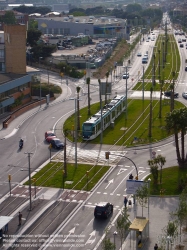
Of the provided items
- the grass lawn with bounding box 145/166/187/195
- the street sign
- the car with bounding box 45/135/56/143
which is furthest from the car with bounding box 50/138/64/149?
the street sign

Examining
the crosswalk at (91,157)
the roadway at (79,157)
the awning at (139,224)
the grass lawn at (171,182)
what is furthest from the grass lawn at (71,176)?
the awning at (139,224)

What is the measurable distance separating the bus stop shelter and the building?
53.3 meters

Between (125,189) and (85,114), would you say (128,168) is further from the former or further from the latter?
(85,114)

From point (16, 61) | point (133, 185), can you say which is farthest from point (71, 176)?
point (16, 61)

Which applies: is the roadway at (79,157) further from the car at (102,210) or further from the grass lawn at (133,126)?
the grass lawn at (133,126)

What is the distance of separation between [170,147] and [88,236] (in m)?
26.7

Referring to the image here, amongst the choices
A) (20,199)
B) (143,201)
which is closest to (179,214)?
(143,201)

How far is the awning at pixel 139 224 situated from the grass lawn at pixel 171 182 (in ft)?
32.1

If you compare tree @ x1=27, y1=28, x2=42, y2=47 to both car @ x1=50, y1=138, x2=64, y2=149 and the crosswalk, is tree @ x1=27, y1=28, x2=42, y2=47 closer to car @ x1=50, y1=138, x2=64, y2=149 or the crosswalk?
car @ x1=50, y1=138, x2=64, y2=149

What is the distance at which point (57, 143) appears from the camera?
6969cm

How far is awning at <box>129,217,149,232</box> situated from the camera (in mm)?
43688

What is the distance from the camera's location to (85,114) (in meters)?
87.8

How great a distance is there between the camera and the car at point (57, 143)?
69.4m

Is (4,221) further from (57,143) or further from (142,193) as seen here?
(57,143)
